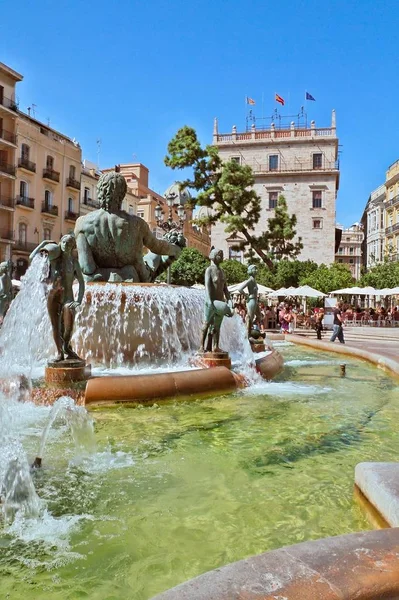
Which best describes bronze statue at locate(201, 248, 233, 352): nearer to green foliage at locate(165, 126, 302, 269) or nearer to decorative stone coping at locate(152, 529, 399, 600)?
decorative stone coping at locate(152, 529, 399, 600)

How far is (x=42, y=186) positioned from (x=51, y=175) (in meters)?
1.11

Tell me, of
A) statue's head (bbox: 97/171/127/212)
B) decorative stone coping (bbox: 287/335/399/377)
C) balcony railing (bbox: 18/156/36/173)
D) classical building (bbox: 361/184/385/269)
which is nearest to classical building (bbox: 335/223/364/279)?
classical building (bbox: 361/184/385/269)

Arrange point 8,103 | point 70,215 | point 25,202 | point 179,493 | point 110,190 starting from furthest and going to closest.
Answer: point 70,215 < point 25,202 < point 8,103 < point 110,190 < point 179,493

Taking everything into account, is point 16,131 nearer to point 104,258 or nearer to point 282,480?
point 104,258

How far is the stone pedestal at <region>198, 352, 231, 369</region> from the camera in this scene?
23.1 feet

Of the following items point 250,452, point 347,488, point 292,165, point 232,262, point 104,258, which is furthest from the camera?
point 292,165

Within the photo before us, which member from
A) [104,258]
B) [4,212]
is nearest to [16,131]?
[4,212]

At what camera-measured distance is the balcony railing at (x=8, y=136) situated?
33356 mm

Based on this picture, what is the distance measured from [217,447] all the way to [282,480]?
79 cm

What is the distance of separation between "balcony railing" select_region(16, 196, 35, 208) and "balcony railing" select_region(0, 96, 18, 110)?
587cm

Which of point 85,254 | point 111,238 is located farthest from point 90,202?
point 111,238

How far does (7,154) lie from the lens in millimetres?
34312

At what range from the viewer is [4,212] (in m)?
34.0

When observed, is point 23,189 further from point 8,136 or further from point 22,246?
point 22,246
